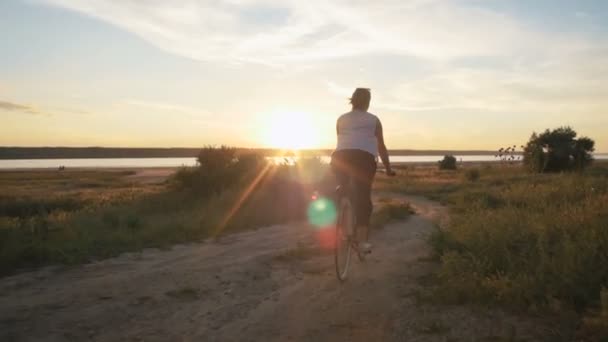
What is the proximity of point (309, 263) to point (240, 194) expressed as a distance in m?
9.10

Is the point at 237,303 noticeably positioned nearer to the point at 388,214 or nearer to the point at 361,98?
the point at 361,98


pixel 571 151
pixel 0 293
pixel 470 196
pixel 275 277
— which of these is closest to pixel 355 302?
pixel 275 277

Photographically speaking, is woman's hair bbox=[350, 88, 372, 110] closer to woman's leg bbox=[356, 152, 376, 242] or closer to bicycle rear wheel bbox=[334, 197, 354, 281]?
woman's leg bbox=[356, 152, 376, 242]

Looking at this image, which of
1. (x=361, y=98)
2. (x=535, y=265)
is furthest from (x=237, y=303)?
(x=535, y=265)

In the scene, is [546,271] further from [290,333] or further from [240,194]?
[240,194]

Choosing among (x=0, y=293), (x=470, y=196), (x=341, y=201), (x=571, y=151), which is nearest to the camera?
(x=0, y=293)

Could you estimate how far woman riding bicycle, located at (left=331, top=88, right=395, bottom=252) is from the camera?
22.5 feet

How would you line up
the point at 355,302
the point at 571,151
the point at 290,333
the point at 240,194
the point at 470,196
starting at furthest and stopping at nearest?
the point at 571,151 < the point at 470,196 < the point at 240,194 < the point at 355,302 < the point at 290,333

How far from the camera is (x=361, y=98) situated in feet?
23.5

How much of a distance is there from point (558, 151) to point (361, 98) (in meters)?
34.7

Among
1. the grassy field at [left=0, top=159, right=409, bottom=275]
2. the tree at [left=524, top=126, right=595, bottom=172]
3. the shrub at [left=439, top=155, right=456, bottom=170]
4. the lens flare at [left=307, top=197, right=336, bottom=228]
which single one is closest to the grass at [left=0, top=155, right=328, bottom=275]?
the grassy field at [left=0, top=159, right=409, bottom=275]

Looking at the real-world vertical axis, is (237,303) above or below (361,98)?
below

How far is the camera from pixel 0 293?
632cm

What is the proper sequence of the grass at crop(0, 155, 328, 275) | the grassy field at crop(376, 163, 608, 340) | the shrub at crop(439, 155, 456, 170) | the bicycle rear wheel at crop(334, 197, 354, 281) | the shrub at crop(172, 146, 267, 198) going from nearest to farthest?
the grassy field at crop(376, 163, 608, 340) < the bicycle rear wheel at crop(334, 197, 354, 281) < the grass at crop(0, 155, 328, 275) < the shrub at crop(172, 146, 267, 198) < the shrub at crop(439, 155, 456, 170)
